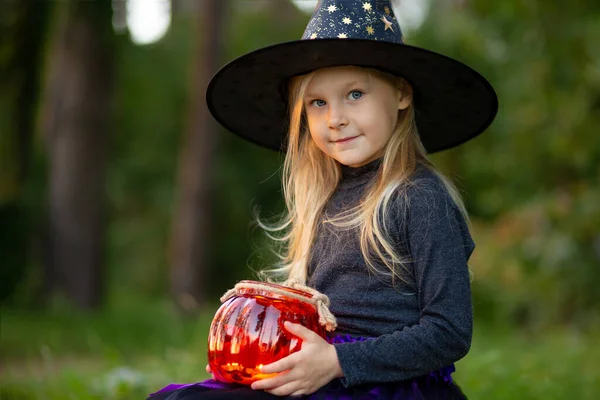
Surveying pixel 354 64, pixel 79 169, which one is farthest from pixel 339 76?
pixel 79 169

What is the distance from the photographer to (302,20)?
1798 cm

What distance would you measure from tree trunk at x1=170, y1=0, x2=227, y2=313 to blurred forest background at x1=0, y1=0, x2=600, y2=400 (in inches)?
0.9

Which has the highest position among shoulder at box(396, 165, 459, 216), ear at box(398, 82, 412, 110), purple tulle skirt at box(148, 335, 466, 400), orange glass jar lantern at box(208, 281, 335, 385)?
ear at box(398, 82, 412, 110)

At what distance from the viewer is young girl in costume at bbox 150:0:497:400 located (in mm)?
2080

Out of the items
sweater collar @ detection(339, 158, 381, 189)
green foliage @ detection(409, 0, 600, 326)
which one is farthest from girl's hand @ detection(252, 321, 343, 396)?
green foliage @ detection(409, 0, 600, 326)

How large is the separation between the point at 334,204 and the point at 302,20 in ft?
52.3

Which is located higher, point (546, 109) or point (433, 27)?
point (433, 27)

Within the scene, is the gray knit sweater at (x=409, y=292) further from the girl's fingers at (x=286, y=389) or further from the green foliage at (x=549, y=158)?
the green foliage at (x=549, y=158)

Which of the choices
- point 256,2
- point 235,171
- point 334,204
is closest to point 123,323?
point 334,204

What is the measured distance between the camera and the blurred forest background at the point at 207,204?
569 cm

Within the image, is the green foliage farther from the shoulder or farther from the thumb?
the thumb

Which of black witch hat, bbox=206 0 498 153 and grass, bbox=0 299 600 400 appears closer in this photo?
black witch hat, bbox=206 0 498 153

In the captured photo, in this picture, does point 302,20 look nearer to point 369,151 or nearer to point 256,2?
point 256,2

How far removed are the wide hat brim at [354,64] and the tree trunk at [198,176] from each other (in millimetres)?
8161
